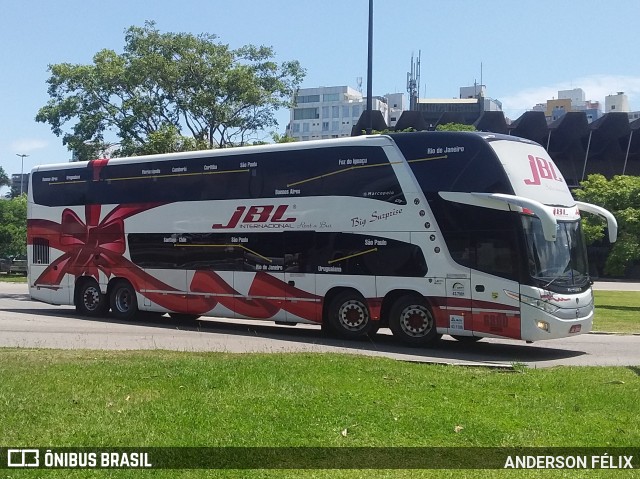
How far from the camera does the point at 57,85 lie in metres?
32.9

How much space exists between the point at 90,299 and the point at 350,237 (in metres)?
8.78

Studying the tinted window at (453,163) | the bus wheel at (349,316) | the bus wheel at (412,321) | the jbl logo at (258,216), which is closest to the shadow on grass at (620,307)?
the bus wheel at (412,321)

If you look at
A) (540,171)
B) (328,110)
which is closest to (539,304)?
(540,171)

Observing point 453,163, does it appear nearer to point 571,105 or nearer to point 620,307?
point 620,307

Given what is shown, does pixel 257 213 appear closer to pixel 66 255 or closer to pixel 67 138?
pixel 66 255

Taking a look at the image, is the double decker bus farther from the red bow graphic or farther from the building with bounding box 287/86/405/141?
the building with bounding box 287/86/405/141

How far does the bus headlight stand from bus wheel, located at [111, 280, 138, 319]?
10.5 metres

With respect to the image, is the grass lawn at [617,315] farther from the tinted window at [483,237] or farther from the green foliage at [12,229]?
the green foliage at [12,229]

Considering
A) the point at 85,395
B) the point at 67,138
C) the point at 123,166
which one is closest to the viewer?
the point at 85,395

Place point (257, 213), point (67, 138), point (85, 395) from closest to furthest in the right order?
point (85, 395), point (257, 213), point (67, 138)

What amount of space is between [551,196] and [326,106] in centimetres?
13108

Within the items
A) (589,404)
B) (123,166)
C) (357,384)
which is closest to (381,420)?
(357,384)

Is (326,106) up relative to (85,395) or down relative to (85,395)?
up

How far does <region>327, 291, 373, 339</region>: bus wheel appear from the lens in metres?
15.5
